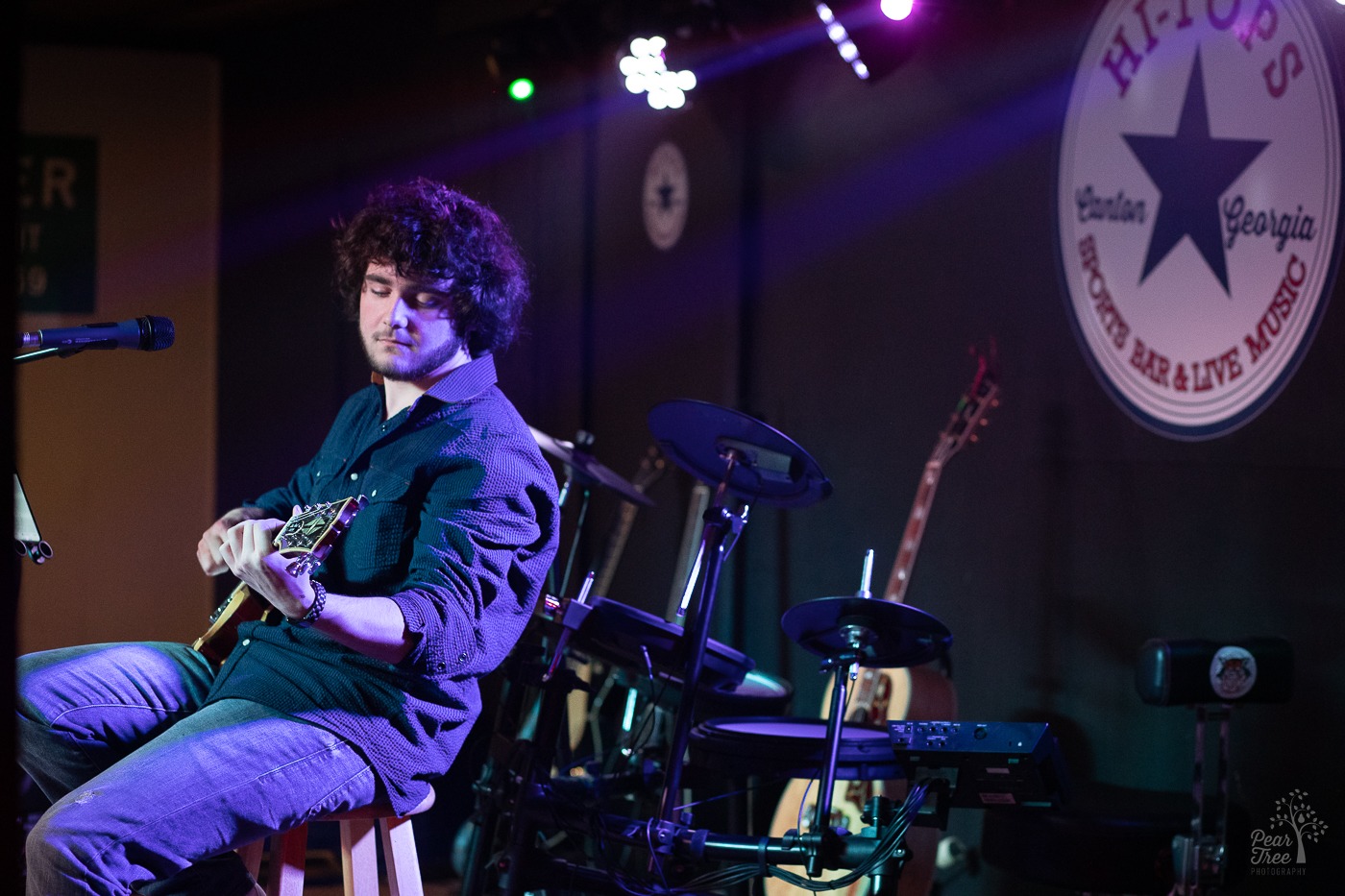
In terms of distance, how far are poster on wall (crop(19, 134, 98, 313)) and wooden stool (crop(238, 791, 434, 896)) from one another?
191 inches

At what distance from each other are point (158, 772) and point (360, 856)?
544mm

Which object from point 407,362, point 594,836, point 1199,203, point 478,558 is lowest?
point 594,836

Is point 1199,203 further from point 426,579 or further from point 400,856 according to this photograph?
point 400,856

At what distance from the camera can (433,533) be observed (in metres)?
2.22

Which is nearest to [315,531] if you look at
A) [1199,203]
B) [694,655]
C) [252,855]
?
[252,855]

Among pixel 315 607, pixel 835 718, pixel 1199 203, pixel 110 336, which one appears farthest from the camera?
pixel 1199 203

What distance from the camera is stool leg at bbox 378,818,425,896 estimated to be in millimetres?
2447

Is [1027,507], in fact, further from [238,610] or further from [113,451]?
[113,451]

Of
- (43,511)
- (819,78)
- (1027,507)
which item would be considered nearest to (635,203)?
(819,78)

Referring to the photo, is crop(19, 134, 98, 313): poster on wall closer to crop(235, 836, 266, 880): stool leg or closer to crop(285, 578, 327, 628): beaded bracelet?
crop(235, 836, 266, 880): stool leg

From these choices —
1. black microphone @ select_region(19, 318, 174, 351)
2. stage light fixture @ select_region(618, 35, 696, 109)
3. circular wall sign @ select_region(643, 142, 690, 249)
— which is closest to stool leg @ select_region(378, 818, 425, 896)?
black microphone @ select_region(19, 318, 174, 351)

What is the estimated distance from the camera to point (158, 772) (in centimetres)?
200

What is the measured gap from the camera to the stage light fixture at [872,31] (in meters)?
4.02

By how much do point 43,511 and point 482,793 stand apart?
4.08 meters
